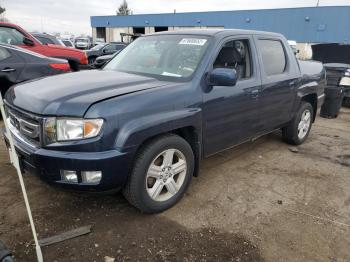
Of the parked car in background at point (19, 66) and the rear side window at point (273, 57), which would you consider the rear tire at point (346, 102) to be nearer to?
the rear side window at point (273, 57)

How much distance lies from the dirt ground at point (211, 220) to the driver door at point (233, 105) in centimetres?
58

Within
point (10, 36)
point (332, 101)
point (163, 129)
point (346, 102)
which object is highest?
A: point (10, 36)

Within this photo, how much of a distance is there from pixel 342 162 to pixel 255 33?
2.42m

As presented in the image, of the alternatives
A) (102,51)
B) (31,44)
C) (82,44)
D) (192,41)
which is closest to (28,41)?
(31,44)

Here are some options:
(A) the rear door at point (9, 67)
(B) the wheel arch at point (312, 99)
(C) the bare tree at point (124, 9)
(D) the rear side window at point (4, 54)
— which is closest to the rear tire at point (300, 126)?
(B) the wheel arch at point (312, 99)

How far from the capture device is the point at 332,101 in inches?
313

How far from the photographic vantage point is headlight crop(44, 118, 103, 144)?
260 cm

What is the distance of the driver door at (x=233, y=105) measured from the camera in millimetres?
3498

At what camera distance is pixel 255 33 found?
4.28m

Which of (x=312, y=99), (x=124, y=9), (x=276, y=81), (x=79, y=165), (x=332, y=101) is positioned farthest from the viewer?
(x=124, y=9)

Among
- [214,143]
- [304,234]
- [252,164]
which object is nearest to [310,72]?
[252,164]

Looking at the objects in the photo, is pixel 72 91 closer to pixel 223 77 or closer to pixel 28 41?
pixel 223 77

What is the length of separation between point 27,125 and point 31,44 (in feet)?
19.1

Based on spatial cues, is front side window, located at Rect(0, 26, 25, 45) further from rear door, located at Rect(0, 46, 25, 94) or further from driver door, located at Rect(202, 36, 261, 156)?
driver door, located at Rect(202, 36, 261, 156)
